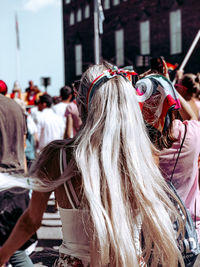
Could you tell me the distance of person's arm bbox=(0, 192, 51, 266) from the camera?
2.02 meters

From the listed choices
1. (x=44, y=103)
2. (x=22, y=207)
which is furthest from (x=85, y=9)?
(x=22, y=207)

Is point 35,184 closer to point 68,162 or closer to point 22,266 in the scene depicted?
point 68,162

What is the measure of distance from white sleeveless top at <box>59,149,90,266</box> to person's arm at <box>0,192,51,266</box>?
0.09m

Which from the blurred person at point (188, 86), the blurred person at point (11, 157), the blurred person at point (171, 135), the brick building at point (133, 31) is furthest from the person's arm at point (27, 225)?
the brick building at point (133, 31)

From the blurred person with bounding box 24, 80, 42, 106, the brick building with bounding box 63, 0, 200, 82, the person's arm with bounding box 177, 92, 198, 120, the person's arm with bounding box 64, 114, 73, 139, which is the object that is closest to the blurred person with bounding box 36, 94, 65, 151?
the person's arm with bounding box 64, 114, 73, 139

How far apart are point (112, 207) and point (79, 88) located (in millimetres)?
542

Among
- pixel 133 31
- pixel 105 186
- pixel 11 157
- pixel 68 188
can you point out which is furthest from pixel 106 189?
pixel 133 31

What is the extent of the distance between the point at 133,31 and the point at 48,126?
2176 cm

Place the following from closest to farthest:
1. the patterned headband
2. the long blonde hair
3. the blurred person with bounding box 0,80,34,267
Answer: the long blonde hair, the patterned headband, the blurred person with bounding box 0,80,34,267

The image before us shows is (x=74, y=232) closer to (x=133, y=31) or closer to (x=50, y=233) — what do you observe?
(x=50, y=233)

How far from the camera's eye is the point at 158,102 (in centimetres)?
267

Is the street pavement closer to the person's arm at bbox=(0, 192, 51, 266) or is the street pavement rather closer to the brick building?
the person's arm at bbox=(0, 192, 51, 266)

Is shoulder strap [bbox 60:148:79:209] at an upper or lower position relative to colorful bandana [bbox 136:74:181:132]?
lower

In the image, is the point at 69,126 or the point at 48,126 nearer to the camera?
the point at 69,126
